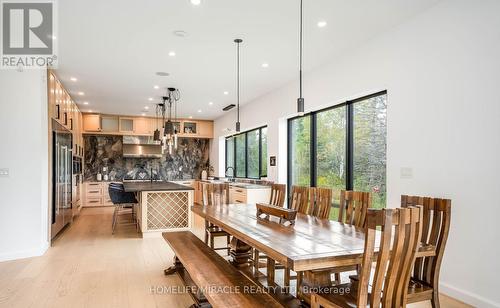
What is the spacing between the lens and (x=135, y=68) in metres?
4.91

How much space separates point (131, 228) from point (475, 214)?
18.1 ft

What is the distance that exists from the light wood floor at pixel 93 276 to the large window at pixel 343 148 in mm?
1754

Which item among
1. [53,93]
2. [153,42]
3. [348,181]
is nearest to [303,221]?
[348,181]

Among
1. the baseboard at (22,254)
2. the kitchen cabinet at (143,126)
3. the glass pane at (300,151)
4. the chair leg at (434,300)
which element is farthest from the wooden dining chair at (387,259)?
the kitchen cabinet at (143,126)

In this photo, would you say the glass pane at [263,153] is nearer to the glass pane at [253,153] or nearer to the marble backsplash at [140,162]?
the glass pane at [253,153]

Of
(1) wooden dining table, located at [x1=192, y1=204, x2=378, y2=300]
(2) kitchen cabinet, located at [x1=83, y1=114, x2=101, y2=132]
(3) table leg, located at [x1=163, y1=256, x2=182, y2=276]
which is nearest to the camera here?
(1) wooden dining table, located at [x1=192, y1=204, x2=378, y2=300]

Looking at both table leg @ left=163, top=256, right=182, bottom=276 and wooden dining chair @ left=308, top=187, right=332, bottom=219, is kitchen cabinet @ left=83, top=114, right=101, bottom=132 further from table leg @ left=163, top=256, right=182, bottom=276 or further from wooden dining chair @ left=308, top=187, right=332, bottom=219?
wooden dining chair @ left=308, top=187, right=332, bottom=219

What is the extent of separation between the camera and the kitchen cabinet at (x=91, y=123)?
898cm

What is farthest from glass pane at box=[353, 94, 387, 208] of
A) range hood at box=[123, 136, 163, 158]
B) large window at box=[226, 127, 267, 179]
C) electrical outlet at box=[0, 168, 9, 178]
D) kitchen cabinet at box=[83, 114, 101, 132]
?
kitchen cabinet at box=[83, 114, 101, 132]

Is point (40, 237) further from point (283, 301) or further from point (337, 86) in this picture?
point (337, 86)

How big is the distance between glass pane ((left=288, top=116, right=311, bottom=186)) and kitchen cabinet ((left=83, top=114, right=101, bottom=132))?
6012 mm

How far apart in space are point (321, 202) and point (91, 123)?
26.1 feet

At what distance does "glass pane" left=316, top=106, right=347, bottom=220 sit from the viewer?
15.3 ft

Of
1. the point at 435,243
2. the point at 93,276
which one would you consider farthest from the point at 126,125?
the point at 435,243
